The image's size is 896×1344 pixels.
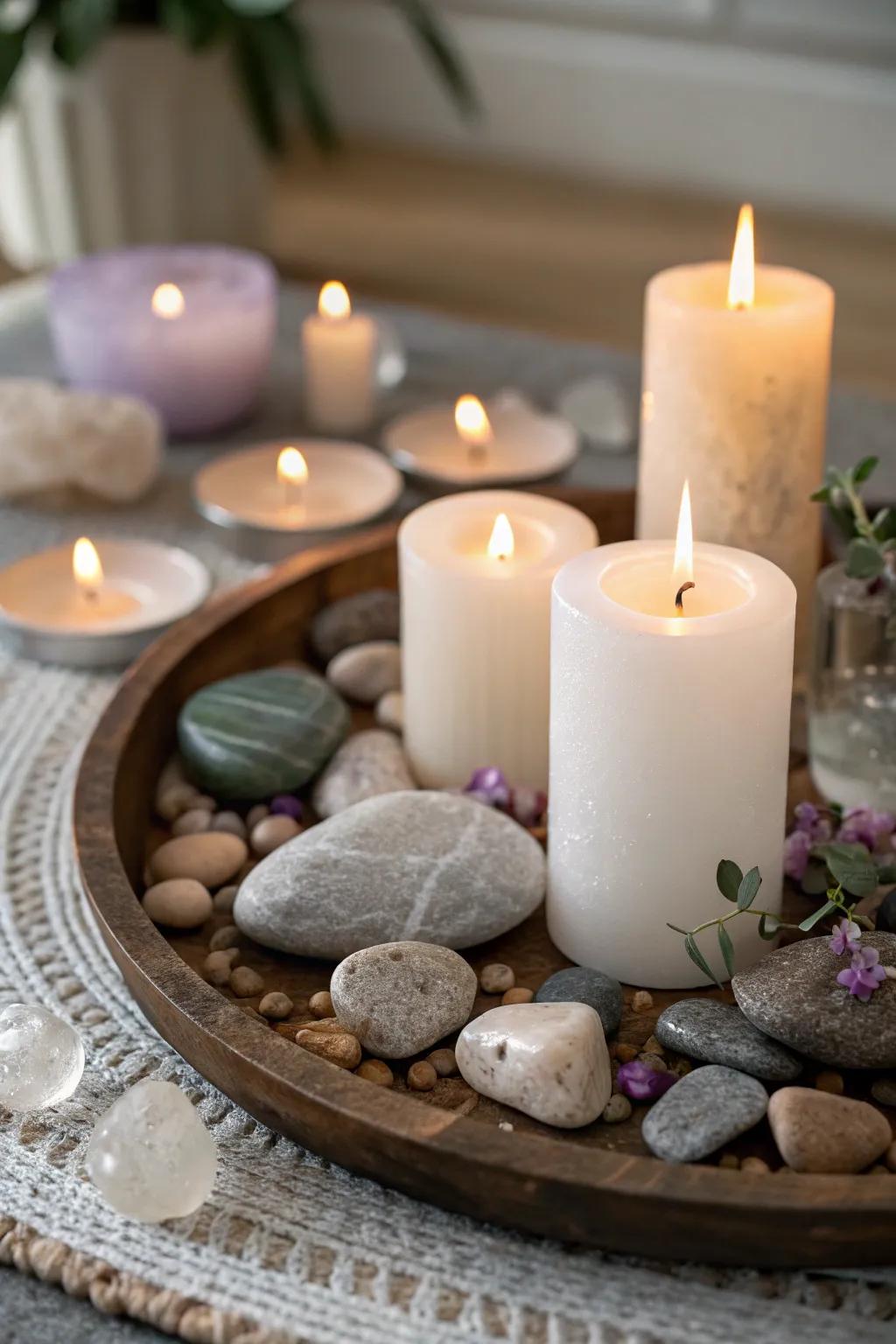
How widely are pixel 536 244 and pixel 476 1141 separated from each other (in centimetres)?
189

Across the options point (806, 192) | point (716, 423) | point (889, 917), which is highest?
point (716, 423)

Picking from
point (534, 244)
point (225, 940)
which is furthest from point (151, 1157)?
point (534, 244)

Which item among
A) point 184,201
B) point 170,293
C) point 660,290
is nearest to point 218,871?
point 660,290

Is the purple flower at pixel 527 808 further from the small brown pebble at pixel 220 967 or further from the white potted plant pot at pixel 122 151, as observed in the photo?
the white potted plant pot at pixel 122 151

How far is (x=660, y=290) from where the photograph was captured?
3.02ft

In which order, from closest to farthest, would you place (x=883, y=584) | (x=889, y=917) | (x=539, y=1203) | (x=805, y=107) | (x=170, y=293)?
(x=539, y=1203), (x=889, y=917), (x=883, y=584), (x=170, y=293), (x=805, y=107)

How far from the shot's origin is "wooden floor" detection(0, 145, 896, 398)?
203 cm

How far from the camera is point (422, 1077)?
0.68 meters

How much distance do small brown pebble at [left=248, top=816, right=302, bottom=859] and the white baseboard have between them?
6.11ft

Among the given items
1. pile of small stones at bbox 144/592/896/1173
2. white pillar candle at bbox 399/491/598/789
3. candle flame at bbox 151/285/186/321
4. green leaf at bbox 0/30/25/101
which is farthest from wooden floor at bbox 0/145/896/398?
pile of small stones at bbox 144/592/896/1173

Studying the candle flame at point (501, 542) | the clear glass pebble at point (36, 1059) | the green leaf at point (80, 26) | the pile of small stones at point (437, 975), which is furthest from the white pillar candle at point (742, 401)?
the green leaf at point (80, 26)

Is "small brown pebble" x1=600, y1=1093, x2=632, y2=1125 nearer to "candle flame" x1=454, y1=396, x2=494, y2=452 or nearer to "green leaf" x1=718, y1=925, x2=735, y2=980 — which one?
"green leaf" x1=718, y1=925, x2=735, y2=980

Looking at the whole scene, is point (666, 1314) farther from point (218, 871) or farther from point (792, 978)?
point (218, 871)

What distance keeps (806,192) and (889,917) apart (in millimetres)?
1942
